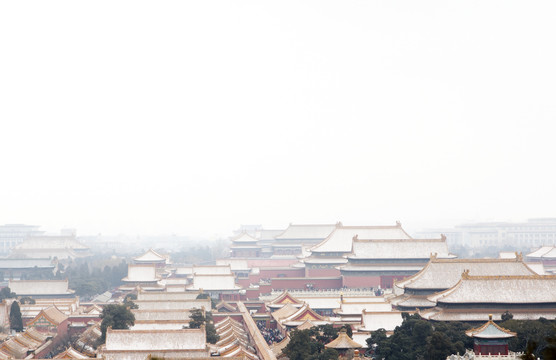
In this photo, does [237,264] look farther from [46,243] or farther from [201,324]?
[46,243]

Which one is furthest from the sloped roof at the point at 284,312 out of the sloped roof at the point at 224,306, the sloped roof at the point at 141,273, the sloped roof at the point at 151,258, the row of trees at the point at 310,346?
the sloped roof at the point at 151,258

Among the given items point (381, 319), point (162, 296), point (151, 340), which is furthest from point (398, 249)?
point (151, 340)

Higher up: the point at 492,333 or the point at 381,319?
the point at 492,333

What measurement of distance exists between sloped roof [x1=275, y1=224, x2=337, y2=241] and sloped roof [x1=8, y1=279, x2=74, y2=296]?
29.7m

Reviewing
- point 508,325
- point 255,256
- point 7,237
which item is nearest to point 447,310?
point 508,325

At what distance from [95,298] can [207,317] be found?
25513 millimetres

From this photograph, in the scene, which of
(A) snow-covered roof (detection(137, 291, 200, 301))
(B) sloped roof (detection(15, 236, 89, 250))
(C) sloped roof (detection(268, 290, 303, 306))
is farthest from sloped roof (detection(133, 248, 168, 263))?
(B) sloped roof (detection(15, 236, 89, 250))

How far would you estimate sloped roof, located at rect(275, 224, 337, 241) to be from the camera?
97750 mm

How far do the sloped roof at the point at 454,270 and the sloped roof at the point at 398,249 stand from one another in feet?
45.8

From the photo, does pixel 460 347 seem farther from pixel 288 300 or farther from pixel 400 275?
pixel 400 275

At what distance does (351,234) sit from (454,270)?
1011 inches

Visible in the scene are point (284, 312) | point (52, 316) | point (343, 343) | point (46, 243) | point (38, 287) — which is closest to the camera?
point (343, 343)

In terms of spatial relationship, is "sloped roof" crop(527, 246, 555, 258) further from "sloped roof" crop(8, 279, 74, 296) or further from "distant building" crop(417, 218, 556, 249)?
"distant building" crop(417, 218, 556, 249)

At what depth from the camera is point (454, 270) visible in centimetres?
4853
